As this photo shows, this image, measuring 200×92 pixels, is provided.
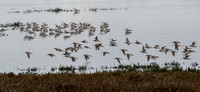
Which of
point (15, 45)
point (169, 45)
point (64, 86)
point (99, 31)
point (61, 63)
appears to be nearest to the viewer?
point (64, 86)

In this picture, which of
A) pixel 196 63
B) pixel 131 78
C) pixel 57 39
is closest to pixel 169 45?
pixel 196 63

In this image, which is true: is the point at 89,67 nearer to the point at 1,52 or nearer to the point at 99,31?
the point at 1,52

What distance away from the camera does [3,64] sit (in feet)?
87.2

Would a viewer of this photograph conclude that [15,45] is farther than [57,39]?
No

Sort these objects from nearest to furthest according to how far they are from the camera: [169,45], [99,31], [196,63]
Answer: [196,63] → [169,45] → [99,31]

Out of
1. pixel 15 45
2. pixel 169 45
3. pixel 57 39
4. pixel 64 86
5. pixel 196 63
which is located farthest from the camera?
pixel 57 39

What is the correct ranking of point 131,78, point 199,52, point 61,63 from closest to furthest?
1. point 131,78
2. point 61,63
3. point 199,52

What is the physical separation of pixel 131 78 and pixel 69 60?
44.6ft

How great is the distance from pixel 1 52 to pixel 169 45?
13.7 metres

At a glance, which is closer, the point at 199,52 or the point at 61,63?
the point at 61,63

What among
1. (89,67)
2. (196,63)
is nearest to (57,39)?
(89,67)

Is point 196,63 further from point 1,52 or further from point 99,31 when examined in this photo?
point 99,31

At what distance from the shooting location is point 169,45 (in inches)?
1253

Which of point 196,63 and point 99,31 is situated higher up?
point 99,31
